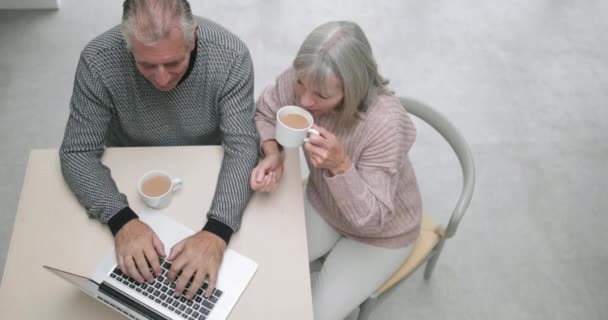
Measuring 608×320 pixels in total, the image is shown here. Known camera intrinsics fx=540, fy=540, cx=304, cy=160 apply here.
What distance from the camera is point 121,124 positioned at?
1.57m

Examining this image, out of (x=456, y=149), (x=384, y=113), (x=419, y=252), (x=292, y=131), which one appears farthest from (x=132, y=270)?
(x=456, y=149)

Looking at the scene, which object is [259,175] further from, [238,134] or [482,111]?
[482,111]

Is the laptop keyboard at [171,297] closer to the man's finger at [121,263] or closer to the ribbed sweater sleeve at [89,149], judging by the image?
the man's finger at [121,263]

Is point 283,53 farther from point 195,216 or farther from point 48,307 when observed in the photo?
point 48,307

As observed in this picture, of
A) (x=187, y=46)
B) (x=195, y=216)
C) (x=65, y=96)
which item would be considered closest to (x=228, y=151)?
(x=195, y=216)

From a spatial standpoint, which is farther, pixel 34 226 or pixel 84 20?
pixel 84 20

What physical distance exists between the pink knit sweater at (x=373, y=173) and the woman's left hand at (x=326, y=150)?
0.03m

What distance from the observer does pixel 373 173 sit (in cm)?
142

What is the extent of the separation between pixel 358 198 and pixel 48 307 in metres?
0.77

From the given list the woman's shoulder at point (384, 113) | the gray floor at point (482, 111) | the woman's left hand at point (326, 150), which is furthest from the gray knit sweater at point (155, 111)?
the gray floor at point (482, 111)

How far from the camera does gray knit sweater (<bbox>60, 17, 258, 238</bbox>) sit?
1.36 meters

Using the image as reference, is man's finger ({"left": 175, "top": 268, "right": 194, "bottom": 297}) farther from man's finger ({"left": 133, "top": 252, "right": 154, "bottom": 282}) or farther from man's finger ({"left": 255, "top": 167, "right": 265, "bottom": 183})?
man's finger ({"left": 255, "top": 167, "right": 265, "bottom": 183})

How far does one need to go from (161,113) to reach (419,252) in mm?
900

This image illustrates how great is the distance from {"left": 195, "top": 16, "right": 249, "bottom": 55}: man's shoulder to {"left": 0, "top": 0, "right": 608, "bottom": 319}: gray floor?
120 centimetres
